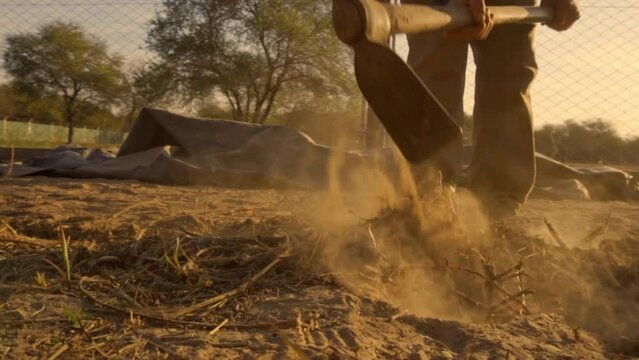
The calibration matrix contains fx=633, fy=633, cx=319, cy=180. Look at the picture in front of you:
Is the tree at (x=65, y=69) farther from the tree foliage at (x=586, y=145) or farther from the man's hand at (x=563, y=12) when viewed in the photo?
the man's hand at (x=563, y=12)

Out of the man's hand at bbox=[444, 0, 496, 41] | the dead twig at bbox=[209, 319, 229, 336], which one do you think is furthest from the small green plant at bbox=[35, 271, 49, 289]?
the man's hand at bbox=[444, 0, 496, 41]

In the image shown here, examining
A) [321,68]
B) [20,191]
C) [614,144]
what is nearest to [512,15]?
[20,191]

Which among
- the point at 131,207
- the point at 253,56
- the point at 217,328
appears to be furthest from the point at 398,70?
the point at 253,56

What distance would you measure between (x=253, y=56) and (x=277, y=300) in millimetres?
17707

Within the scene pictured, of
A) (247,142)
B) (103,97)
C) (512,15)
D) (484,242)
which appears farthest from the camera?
(103,97)

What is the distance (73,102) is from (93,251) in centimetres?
2910

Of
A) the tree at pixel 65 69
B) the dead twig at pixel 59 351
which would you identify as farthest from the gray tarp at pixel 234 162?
the tree at pixel 65 69

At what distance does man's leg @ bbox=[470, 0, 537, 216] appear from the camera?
2.48 metres

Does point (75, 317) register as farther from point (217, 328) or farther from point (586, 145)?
point (586, 145)

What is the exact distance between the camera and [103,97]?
28594 mm

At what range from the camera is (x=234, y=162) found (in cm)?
527

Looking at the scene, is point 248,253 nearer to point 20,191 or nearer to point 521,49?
point 521,49

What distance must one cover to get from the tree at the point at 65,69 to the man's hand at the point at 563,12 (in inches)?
966

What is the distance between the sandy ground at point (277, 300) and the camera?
1.15 meters
